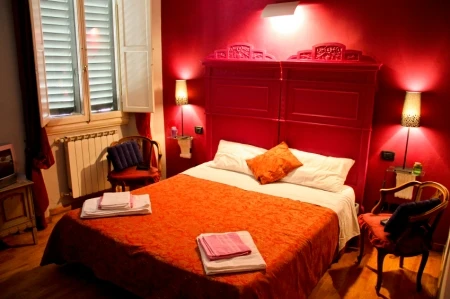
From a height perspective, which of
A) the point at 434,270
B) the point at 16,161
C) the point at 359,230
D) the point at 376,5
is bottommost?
the point at 434,270

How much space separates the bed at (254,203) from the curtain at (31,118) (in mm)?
990

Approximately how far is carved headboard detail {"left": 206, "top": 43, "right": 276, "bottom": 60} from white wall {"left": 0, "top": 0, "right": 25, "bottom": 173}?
2075mm

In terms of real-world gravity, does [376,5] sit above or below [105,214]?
above

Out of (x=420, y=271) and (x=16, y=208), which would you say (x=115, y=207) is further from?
(x=420, y=271)

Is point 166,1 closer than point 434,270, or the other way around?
point 434,270

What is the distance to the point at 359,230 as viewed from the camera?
336cm

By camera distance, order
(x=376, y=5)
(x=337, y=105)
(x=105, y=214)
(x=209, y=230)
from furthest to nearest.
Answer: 1. (x=337, y=105)
2. (x=376, y=5)
3. (x=105, y=214)
4. (x=209, y=230)

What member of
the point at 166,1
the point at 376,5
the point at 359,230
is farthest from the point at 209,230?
the point at 166,1

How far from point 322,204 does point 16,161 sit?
2939 millimetres

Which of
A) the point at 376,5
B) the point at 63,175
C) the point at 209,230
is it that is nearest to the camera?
the point at 209,230

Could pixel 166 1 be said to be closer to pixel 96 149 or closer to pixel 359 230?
pixel 96 149

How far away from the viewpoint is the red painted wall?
3.22 meters

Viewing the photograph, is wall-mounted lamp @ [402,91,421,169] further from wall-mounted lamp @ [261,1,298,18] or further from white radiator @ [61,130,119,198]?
white radiator @ [61,130,119,198]

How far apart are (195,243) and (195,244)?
12 millimetres
